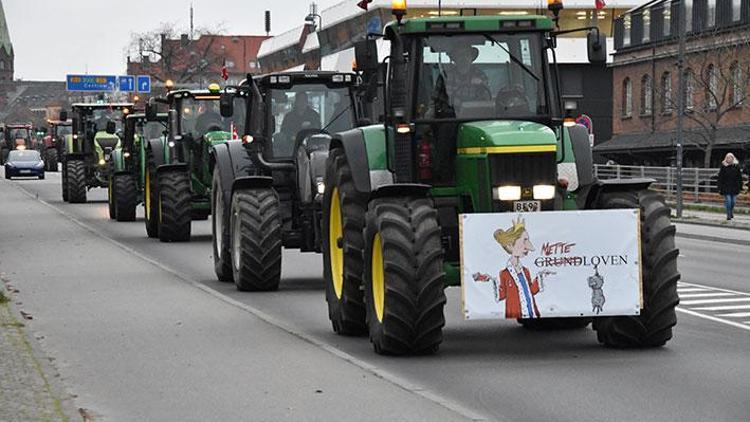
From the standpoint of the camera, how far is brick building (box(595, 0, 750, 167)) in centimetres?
6038

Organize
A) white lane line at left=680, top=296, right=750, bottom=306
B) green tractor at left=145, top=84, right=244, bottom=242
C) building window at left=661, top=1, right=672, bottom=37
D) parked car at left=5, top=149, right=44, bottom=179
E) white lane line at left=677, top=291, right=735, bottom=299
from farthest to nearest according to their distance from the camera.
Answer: parked car at left=5, top=149, right=44, bottom=179 → building window at left=661, top=1, right=672, bottom=37 → green tractor at left=145, top=84, right=244, bottom=242 → white lane line at left=677, top=291, right=735, bottom=299 → white lane line at left=680, top=296, right=750, bottom=306

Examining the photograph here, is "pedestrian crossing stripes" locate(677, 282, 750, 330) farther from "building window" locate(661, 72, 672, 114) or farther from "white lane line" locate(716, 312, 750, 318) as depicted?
"building window" locate(661, 72, 672, 114)

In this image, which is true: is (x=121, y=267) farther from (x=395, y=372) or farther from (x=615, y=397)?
(x=615, y=397)

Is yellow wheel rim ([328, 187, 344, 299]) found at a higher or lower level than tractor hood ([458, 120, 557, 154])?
lower

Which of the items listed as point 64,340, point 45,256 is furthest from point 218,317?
point 45,256

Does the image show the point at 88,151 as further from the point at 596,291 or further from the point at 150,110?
the point at 596,291

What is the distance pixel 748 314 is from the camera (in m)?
17.3

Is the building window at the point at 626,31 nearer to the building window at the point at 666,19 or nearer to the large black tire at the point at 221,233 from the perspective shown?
the building window at the point at 666,19

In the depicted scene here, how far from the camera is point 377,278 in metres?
13.8

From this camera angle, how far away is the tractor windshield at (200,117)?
3091 centimetres

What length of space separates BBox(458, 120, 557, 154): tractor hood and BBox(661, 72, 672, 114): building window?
179 feet

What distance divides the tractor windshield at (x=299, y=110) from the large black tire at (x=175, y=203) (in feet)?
24.6

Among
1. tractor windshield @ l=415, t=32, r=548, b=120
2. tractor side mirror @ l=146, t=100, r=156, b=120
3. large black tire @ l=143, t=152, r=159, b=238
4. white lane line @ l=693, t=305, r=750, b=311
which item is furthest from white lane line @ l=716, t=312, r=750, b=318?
tractor side mirror @ l=146, t=100, r=156, b=120

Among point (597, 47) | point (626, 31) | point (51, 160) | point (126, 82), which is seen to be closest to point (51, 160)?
point (51, 160)
